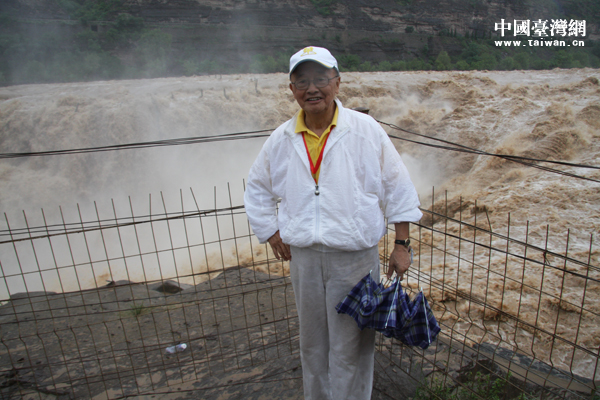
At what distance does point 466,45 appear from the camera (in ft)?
121

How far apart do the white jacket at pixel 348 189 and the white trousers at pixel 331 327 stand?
110 millimetres

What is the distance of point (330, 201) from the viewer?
1762 millimetres

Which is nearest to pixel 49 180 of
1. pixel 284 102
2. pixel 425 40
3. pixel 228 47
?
pixel 284 102

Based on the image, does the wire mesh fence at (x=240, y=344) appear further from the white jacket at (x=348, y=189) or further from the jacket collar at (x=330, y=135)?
the jacket collar at (x=330, y=135)

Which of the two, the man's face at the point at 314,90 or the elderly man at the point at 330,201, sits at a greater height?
the man's face at the point at 314,90

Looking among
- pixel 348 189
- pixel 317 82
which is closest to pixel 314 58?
pixel 317 82

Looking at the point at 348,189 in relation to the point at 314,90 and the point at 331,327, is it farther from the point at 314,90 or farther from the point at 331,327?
the point at 331,327

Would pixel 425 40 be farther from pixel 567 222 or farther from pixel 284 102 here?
pixel 567 222

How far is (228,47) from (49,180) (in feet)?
80.8

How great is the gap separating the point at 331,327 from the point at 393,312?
330mm

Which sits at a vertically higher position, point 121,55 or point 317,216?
point 121,55

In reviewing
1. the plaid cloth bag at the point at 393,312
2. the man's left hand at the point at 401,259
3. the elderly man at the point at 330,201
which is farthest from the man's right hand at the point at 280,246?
the man's left hand at the point at 401,259

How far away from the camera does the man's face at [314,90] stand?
5.74 ft

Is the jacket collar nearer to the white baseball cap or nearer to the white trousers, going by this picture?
the white baseball cap
